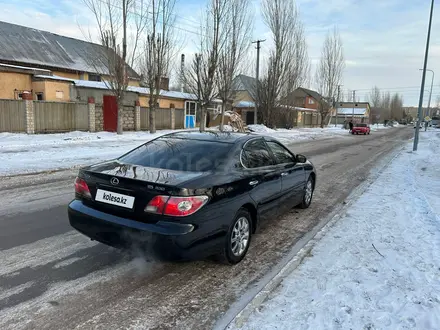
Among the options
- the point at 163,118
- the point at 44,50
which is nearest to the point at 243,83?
the point at 163,118

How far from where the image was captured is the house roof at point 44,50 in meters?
26.4

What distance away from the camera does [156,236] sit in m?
3.17

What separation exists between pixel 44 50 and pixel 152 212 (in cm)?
3145

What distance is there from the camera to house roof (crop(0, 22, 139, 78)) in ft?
86.6

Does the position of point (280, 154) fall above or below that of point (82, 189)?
above

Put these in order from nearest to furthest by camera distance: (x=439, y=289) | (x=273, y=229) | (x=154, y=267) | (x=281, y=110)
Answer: (x=439, y=289) → (x=154, y=267) → (x=273, y=229) → (x=281, y=110)

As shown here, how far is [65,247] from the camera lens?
4133mm

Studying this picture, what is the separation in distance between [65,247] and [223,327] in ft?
7.83

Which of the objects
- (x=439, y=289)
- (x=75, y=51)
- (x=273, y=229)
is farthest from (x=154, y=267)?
(x=75, y=51)

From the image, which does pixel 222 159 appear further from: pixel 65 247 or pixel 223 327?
pixel 65 247

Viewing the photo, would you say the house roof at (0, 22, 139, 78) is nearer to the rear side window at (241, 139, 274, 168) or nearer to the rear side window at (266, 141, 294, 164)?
the rear side window at (266, 141, 294, 164)

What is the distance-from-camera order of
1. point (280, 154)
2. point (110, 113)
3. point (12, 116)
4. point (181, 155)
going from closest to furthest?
point (181, 155)
point (280, 154)
point (12, 116)
point (110, 113)

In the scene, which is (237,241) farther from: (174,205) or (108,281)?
(108,281)

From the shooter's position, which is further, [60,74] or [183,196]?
[60,74]
